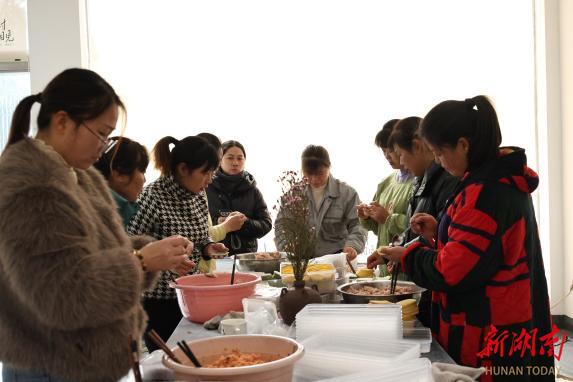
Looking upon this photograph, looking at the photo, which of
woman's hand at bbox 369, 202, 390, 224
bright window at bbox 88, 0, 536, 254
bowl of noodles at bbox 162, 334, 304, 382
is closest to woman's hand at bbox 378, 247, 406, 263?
bowl of noodles at bbox 162, 334, 304, 382

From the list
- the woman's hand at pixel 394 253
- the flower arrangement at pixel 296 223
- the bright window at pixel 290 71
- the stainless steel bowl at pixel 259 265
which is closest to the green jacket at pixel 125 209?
the stainless steel bowl at pixel 259 265

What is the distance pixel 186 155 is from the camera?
8.26 ft

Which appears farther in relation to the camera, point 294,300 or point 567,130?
point 567,130

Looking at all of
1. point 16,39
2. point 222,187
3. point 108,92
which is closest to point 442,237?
point 108,92

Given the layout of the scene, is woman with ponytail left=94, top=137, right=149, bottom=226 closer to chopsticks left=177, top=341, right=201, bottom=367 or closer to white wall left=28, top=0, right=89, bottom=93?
chopsticks left=177, top=341, right=201, bottom=367

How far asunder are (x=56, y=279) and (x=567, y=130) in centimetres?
433

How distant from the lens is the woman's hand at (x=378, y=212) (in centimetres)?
299

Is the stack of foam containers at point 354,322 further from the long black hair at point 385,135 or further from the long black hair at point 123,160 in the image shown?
the long black hair at point 385,135

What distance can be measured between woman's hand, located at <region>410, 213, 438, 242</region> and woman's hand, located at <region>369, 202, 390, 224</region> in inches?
34.2

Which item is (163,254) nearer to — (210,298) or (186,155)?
(210,298)

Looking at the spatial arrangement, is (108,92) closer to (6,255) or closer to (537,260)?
(6,255)

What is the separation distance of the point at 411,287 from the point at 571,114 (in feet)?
10.2

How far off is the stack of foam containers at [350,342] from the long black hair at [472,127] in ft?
2.02

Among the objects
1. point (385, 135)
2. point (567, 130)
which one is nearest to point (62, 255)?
point (385, 135)
